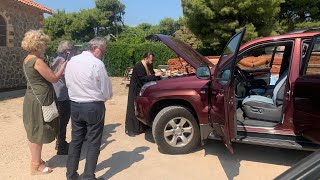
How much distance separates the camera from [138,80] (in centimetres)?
644

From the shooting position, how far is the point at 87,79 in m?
4.05

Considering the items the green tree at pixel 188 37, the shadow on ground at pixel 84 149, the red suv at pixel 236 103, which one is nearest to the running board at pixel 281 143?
the red suv at pixel 236 103

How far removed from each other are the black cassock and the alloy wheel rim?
3.91 ft

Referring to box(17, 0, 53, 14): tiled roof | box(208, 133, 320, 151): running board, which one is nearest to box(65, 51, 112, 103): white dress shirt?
box(208, 133, 320, 151): running board

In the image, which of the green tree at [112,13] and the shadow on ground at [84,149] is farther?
the green tree at [112,13]

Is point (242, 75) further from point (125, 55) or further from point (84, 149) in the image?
point (125, 55)

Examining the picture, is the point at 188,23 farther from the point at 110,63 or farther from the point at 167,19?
the point at 167,19

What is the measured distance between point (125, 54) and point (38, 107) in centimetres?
1579

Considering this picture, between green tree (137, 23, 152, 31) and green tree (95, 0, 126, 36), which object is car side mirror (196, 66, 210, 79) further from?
green tree (137, 23, 152, 31)

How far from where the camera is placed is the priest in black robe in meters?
6.41

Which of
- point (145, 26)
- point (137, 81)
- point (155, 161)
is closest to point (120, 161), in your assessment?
point (155, 161)

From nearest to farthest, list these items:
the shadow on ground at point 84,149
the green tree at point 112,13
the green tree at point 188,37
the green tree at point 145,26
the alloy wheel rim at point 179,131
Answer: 1. the shadow on ground at point 84,149
2. the alloy wheel rim at point 179,131
3. the green tree at point 188,37
4. the green tree at point 112,13
5. the green tree at point 145,26

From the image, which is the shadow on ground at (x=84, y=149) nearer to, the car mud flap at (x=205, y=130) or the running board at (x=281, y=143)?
the car mud flap at (x=205, y=130)

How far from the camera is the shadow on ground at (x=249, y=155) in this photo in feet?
16.4
